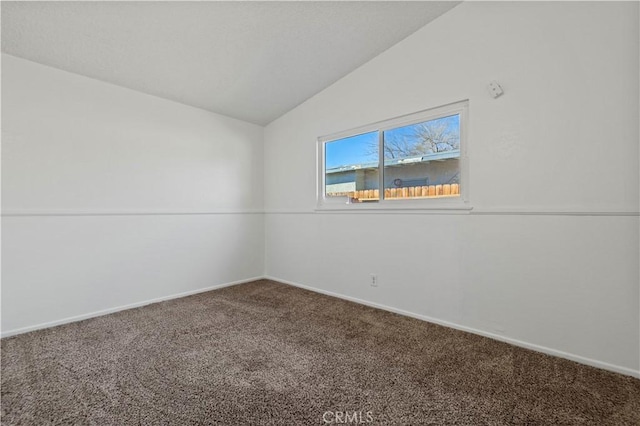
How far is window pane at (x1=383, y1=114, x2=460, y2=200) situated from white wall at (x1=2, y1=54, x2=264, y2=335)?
2138 mm

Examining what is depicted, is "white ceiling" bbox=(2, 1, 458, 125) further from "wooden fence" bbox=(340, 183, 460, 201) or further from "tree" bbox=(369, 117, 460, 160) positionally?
"wooden fence" bbox=(340, 183, 460, 201)

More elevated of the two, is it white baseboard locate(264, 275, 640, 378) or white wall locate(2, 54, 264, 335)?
white wall locate(2, 54, 264, 335)

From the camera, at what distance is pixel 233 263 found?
3.88 meters

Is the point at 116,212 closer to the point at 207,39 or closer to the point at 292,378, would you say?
the point at 207,39

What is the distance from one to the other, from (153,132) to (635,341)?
4.32 metres

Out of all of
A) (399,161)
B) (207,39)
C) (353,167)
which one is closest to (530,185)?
(399,161)

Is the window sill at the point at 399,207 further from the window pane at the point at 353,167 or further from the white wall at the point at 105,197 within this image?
the white wall at the point at 105,197

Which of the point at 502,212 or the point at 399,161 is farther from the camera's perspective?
the point at 399,161

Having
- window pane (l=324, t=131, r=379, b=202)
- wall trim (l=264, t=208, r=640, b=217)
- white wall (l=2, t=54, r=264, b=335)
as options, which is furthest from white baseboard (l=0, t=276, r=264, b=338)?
window pane (l=324, t=131, r=379, b=202)

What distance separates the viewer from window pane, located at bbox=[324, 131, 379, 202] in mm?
3146

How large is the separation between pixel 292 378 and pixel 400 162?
218 cm

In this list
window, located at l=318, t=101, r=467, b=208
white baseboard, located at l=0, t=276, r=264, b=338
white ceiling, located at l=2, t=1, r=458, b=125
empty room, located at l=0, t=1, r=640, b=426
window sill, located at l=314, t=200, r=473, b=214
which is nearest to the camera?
empty room, located at l=0, t=1, r=640, b=426

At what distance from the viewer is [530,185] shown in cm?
206

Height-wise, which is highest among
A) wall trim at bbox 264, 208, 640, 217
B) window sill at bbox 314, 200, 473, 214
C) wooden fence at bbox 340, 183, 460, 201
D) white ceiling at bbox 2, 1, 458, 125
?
white ceiling at bbox 2, 1, 458, 125
